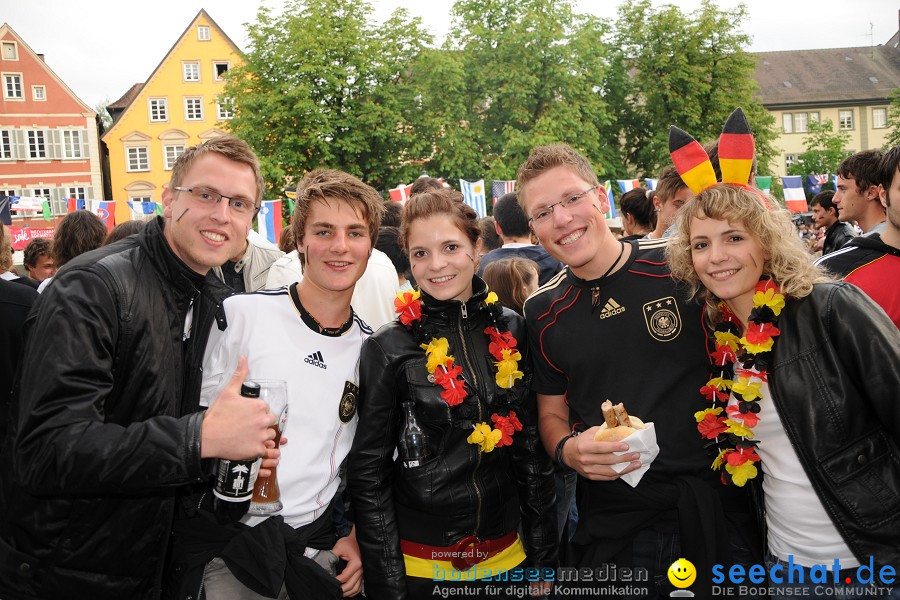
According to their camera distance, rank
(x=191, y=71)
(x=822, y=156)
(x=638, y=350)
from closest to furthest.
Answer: (x=638, y=350), (x=822, y=156), (x=191, y=71)

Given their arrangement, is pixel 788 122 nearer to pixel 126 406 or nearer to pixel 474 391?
pixel 474 391

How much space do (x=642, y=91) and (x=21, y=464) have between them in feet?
122

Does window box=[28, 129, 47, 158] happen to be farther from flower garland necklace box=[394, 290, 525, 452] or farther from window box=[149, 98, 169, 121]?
flower garland necklace box=[394, 290, 525, 452]

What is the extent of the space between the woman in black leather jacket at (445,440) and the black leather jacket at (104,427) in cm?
84

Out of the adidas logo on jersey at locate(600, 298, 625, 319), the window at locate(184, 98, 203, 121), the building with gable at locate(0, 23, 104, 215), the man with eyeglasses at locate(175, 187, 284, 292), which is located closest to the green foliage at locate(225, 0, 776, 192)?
the window at locate(184, 98, 203, 121)

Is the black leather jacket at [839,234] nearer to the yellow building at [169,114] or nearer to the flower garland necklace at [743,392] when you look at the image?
the flower garland necklace at [743,392]

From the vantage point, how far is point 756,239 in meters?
2.85

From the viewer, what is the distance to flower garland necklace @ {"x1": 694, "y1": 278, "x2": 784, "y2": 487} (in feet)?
9.09

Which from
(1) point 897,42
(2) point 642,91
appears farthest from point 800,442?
(1) point 897,42

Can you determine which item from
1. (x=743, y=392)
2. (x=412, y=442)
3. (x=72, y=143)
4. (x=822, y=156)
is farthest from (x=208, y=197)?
(x=72, y=143)

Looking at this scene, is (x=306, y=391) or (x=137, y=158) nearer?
(x=306, y=391)

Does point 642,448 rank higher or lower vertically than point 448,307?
lower

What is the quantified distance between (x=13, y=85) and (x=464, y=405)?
51835mm

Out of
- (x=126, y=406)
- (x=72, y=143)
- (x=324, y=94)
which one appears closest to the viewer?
(x=126, y=406)
